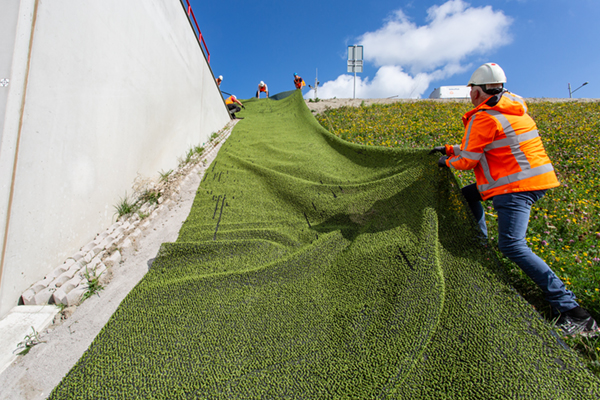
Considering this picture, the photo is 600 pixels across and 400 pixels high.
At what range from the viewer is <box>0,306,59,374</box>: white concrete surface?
5.64 feet

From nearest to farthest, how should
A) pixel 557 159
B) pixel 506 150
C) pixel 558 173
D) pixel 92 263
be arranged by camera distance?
1. pixel 506 150
2. pixel 92 263
3. pixel 558 173
4. pixel 557 159

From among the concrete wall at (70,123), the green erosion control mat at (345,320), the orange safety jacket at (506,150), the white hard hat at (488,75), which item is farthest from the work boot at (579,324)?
the concrete wall at (70,123)

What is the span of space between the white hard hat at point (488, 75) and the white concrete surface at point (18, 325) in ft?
11.5

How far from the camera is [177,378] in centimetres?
149

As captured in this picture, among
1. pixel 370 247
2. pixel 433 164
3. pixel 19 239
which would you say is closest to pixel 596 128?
pixel 433 164

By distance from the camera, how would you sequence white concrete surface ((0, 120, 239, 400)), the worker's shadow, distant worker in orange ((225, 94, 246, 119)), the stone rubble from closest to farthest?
1. white concrete surface ((0, 120, 239, 400))
2. the worker's shadow
3. the stone rubble
4. distant worker in orange ((225, 94, 246, 119))

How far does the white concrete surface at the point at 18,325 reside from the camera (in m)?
1.72

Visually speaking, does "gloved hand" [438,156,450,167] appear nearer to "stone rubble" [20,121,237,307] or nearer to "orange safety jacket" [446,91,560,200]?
"orange safety jacket" [446,91,560,200]

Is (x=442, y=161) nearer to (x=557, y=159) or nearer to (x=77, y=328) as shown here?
(x=77, y=328)

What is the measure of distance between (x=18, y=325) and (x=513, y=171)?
11.3 ft

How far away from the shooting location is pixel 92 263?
2.50 m

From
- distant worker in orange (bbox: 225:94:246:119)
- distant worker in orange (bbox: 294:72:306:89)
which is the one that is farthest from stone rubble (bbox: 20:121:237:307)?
distant worker in orange (bbox: 294:72:306:89)

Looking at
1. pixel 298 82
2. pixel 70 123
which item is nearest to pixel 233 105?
pixel 298 82

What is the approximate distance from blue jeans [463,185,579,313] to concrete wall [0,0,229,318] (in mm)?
3289
